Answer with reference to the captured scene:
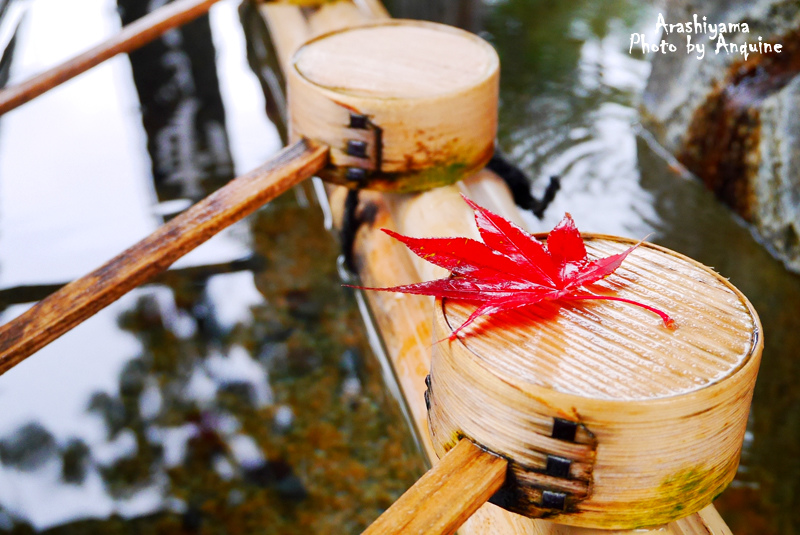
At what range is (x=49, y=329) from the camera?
163cm

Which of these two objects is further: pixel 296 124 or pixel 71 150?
pixel 71 150

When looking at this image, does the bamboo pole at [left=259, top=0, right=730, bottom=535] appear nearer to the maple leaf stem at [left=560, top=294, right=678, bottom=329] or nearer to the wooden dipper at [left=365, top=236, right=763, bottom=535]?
the wooden dipper at [left=365, top=236, right=763, bottom=535]

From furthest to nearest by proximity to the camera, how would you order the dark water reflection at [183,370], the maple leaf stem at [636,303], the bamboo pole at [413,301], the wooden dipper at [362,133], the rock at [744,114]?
1. the rock at [744,114]
2. the dark water reflection at [183,370]
3. the wooden dipper at [362,133]
4. the bamboo pole at [413,301]
5. the maple leaf stem at [636,303]

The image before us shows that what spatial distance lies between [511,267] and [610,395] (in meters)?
0.32

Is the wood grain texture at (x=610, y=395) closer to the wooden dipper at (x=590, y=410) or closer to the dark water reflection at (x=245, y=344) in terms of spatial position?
the wooden dipper at (x=590, y=410)

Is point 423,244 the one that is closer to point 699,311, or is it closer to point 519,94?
point 699,311

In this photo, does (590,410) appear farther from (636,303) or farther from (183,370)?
(183,370)

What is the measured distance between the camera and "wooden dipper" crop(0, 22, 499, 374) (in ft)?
6.12

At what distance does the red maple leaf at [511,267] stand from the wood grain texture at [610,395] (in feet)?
0.09

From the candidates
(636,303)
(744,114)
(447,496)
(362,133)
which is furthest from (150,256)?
(744,114)

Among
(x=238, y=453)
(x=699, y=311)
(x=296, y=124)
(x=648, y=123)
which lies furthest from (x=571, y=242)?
(x=648, y=123)

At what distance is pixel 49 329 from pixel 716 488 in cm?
148

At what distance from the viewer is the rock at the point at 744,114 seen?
3283 mm

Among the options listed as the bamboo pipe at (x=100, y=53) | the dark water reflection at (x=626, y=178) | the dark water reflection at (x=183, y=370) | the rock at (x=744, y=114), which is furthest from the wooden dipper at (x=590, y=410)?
the rock at (x=744, y=114)
